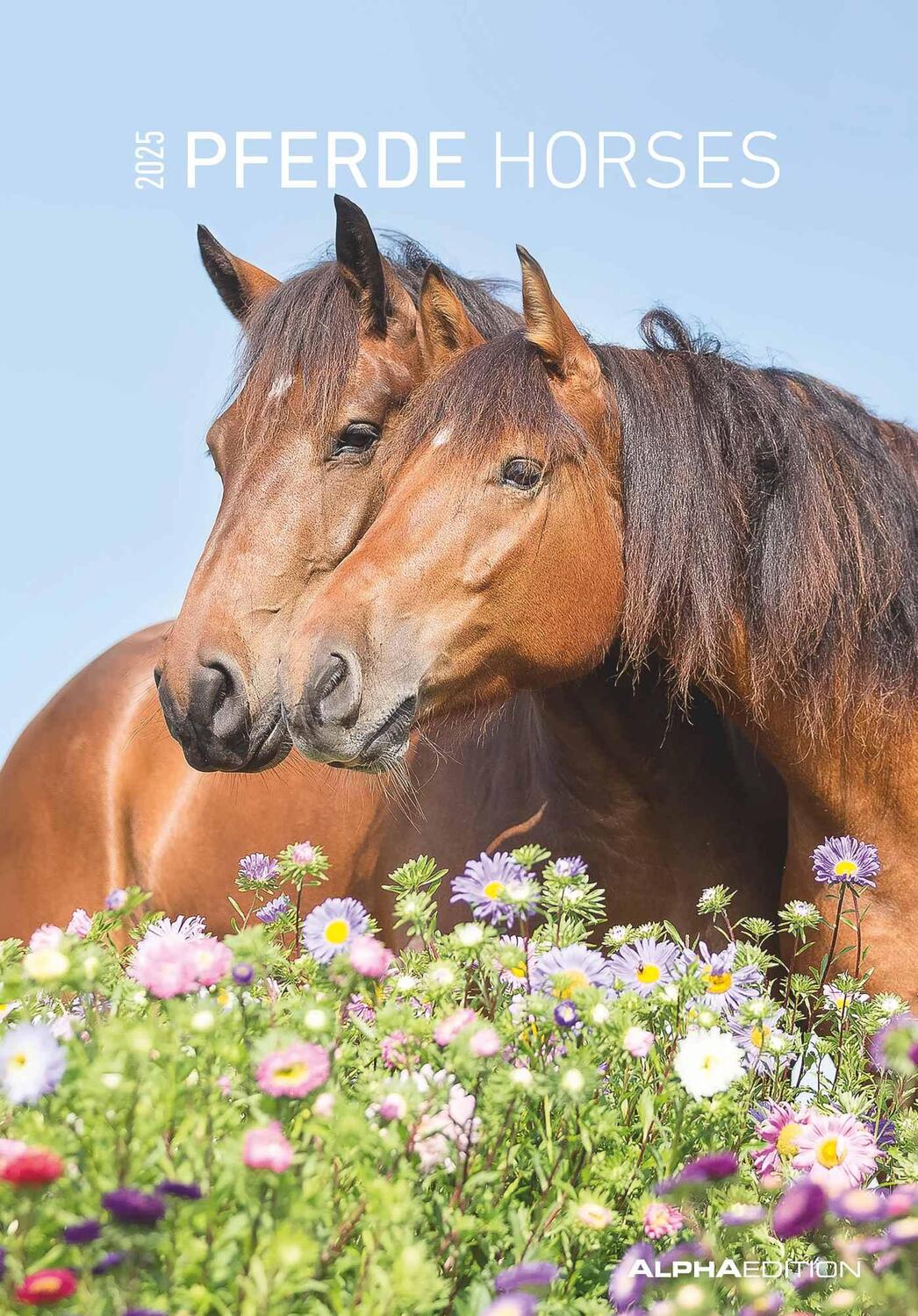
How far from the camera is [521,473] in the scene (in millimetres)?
2916

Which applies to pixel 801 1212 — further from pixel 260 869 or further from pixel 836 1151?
pixel 260 869

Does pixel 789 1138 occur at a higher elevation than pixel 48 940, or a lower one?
lower

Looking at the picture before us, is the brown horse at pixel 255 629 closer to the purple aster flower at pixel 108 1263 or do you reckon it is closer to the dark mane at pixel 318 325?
the dark mane at pixel 318 325

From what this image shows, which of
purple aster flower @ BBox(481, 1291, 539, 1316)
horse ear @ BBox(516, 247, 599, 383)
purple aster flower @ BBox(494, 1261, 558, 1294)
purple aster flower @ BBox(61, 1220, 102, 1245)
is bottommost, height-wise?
purple aster flower @ BBox(494, 1261, 558, 1294)

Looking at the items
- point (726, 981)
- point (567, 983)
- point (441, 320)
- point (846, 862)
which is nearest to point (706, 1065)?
point (567, 983)

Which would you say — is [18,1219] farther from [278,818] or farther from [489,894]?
[278,818]

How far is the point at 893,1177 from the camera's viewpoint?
2221 mm

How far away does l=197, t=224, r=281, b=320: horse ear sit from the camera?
15.6ft

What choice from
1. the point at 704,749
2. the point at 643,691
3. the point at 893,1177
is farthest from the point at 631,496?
the point at 893,1177

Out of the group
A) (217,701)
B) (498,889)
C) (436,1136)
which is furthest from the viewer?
(217,701)

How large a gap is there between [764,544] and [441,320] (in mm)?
1304

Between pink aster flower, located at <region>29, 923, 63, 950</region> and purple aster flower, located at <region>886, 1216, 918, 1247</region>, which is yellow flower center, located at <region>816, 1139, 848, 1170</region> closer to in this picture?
purple aster flower, located at <region>886, 1216, 918, 1247</region>

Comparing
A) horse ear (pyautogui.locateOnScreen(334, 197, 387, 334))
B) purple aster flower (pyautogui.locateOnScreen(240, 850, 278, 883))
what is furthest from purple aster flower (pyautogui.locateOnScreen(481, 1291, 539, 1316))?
horse ear (pyautogui.locateOnScreen(334, 197, 387, 334))

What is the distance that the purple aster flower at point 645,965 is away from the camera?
2152mm
